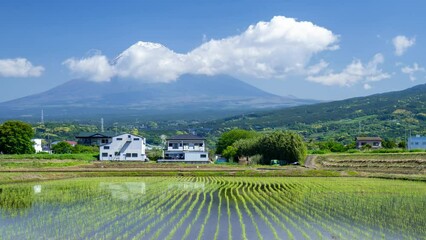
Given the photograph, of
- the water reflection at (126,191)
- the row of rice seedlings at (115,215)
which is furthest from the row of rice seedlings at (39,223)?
the water reflection at (126,191)

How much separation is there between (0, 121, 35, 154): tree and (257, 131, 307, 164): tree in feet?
84.9

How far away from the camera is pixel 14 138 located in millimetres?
52969

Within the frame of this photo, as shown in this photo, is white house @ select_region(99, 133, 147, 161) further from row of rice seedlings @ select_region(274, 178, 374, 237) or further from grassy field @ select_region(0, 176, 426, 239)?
row of rice seedlings @ select_region(274, 178, 374, 237)

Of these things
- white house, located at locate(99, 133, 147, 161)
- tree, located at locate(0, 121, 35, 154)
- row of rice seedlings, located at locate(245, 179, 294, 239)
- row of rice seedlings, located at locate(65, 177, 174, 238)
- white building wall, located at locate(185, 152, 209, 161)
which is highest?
tree, located at locate(0, 121, 35, 154)

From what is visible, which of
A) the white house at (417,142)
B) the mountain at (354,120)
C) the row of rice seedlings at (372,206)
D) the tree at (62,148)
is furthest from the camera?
the mountain at (354,120)

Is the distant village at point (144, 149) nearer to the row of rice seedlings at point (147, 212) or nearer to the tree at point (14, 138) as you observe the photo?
the tree at point (14, 138)

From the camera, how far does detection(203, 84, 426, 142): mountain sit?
104m

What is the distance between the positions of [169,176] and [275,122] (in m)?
119

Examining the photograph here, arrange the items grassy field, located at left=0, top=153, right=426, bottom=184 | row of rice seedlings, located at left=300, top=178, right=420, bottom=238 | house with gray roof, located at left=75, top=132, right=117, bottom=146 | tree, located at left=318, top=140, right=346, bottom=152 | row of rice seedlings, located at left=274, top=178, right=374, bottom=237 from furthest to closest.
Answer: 1. house with gray roof, located at left=75, top=132, right=117, bottom=146
2. tree, located at left=318, top=140, right=346, bottom=152
3. grassy field, located at left=0, top=153, right=426, bottom=184
4. row of rice seedlings, located at left=300, top=178, right=420, bottom=238
5. row of rice seedlings, located at left=274, top=178, right=374, bottom=237

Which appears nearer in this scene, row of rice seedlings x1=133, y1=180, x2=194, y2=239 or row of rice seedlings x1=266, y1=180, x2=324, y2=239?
row of rice seedlings x1=133, y1=180, x2=194, y2=239

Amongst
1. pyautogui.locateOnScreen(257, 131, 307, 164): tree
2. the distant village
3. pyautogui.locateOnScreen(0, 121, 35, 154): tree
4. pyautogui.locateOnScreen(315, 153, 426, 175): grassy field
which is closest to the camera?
pyautogui.locateOnScreen(315, 153, 426, 175): grassy field

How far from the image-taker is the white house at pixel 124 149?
51.8 m

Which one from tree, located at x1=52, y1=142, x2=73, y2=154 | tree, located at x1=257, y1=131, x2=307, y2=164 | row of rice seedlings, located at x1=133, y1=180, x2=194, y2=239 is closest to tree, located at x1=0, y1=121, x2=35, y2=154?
tree, located at x1=52, y1=142, x2=73, y2=154

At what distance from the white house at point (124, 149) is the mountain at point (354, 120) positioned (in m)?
48.9
